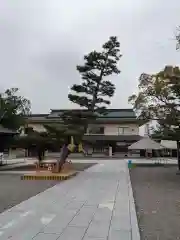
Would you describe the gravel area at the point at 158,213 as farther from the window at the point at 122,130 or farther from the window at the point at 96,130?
the window at the point at 96,130

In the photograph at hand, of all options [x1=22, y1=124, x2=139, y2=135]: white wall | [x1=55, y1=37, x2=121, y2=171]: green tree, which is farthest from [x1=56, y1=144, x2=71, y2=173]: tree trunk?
[x1=22, y1=124, x2=139, y2=135]: white wall

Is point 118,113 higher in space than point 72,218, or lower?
higher

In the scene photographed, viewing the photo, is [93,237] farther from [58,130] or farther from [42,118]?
[42,118]

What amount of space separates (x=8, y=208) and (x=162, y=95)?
37.0 feet

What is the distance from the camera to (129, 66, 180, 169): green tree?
16.9m

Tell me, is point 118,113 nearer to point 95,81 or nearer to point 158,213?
point 95,81

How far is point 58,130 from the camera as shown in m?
19.9

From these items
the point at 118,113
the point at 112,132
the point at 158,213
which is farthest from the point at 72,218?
the point at 118,113

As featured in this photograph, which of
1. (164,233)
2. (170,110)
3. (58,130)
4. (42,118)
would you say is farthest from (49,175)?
(42,118)

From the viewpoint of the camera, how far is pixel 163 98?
18.2m

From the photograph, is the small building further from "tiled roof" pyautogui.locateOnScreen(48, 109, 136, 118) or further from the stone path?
the stone path

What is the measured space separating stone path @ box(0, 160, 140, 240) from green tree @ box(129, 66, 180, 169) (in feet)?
23.8

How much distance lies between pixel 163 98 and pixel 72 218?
11733 millimetres

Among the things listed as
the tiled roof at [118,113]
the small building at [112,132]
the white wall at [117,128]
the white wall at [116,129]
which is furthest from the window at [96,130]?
the tiled roof at [118,113]
